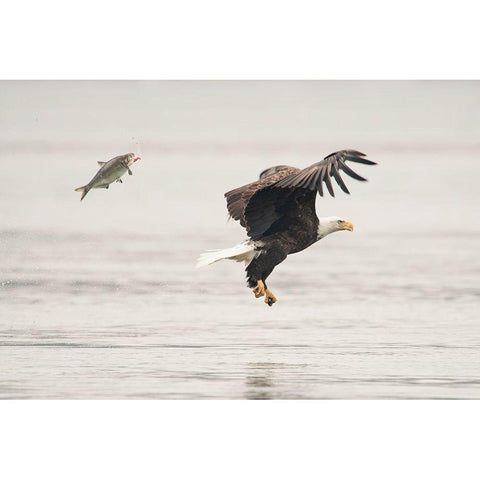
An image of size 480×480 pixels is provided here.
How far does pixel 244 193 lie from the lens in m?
7.00

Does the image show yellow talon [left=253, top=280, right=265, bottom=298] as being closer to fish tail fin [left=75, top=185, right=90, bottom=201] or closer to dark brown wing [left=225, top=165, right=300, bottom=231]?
dark brown wing [left=225, top=165, right=300, bottom=231]

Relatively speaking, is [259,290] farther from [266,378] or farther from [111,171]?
[111,171]

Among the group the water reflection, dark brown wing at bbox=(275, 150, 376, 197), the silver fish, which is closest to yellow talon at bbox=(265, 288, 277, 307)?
the water reflection

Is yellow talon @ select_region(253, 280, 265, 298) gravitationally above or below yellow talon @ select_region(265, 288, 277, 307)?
above

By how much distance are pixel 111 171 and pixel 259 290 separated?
1268 millimetres

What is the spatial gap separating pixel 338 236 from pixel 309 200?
104 cm

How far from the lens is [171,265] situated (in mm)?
7594

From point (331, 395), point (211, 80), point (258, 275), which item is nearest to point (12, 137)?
point (211, 80)

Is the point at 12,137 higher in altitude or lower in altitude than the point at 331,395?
higher

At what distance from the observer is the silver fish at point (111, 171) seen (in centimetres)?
766

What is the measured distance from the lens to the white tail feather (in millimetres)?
6711

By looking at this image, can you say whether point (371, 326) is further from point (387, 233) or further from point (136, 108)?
point (136, 108)

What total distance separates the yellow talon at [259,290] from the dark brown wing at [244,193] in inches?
12.0

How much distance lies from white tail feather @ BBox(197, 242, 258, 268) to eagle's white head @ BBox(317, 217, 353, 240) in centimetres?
41
